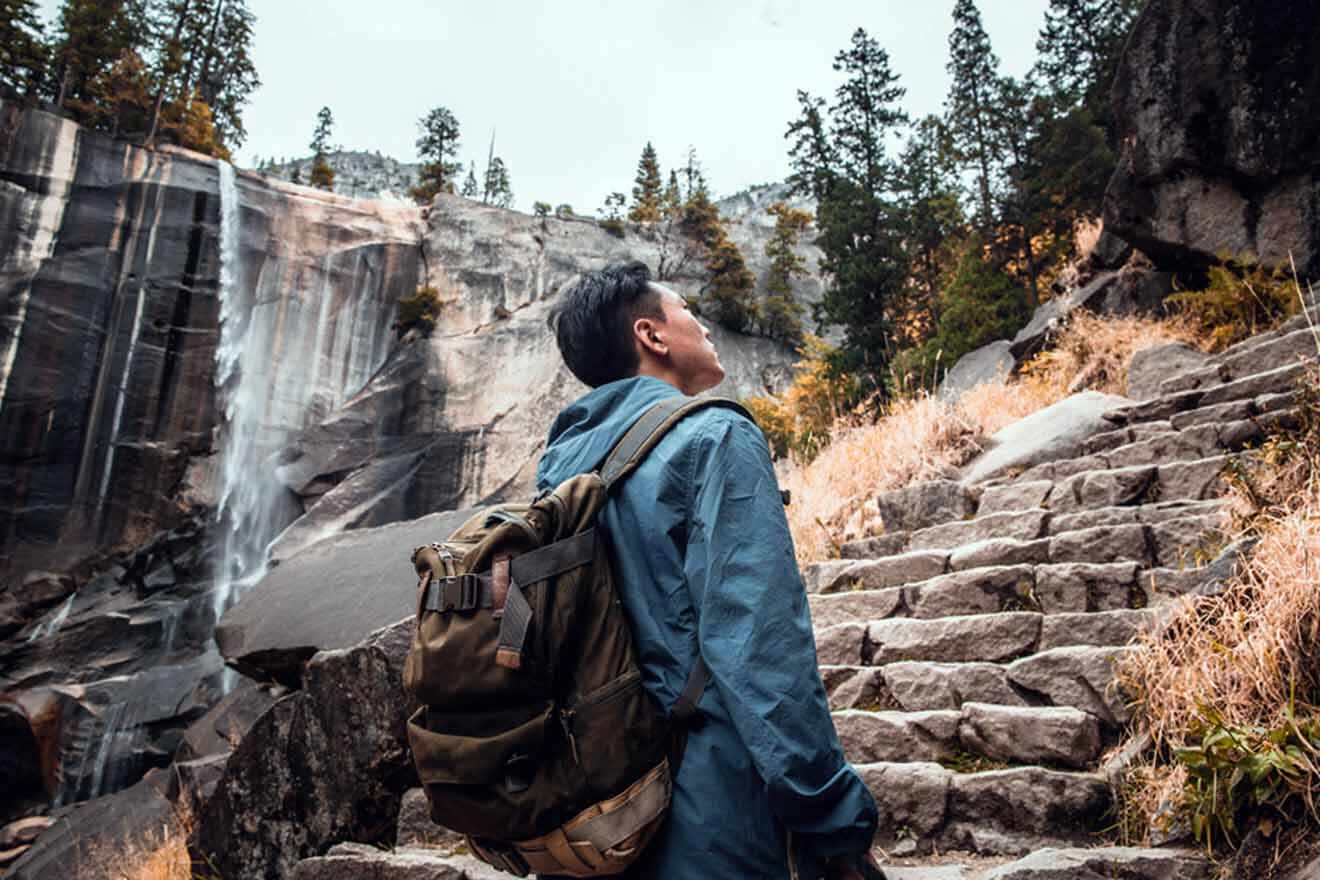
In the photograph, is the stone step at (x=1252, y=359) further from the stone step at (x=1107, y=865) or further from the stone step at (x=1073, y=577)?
the stone step at (x=1107, y=865)

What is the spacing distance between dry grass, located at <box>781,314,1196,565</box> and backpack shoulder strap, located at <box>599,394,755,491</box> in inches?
176

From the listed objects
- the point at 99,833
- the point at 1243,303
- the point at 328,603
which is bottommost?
the point at 99,833

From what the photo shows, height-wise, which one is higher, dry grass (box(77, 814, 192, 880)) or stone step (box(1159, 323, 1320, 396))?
stone step (box(1159, 323, 1320, 396))

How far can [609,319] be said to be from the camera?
157 centimetres

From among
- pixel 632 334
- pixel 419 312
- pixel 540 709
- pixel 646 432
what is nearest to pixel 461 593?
pixel 540 709

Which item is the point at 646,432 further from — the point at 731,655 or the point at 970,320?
the point at 970,320

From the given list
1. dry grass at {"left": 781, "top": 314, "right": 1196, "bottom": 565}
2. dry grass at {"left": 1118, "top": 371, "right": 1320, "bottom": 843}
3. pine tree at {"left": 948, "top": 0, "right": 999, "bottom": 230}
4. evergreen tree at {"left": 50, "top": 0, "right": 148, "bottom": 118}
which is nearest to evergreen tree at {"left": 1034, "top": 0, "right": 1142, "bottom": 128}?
pine tree at {"left": 948, "top": 0, "right": 999, "bottom": 230}

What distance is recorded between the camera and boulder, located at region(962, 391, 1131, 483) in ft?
17.1

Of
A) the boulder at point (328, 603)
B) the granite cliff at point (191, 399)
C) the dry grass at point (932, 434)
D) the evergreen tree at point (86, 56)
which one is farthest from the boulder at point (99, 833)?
the evergreen tree at point (86, 56)

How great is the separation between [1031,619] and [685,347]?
7.62 feet

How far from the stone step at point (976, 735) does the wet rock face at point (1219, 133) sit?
6.25 metres

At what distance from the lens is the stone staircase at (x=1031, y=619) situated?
2.29 metres

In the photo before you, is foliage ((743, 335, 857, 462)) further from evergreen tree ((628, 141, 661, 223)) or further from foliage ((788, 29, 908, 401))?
evergreen tree ((628, 141, 661, 223))

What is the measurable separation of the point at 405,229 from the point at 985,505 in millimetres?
17222
